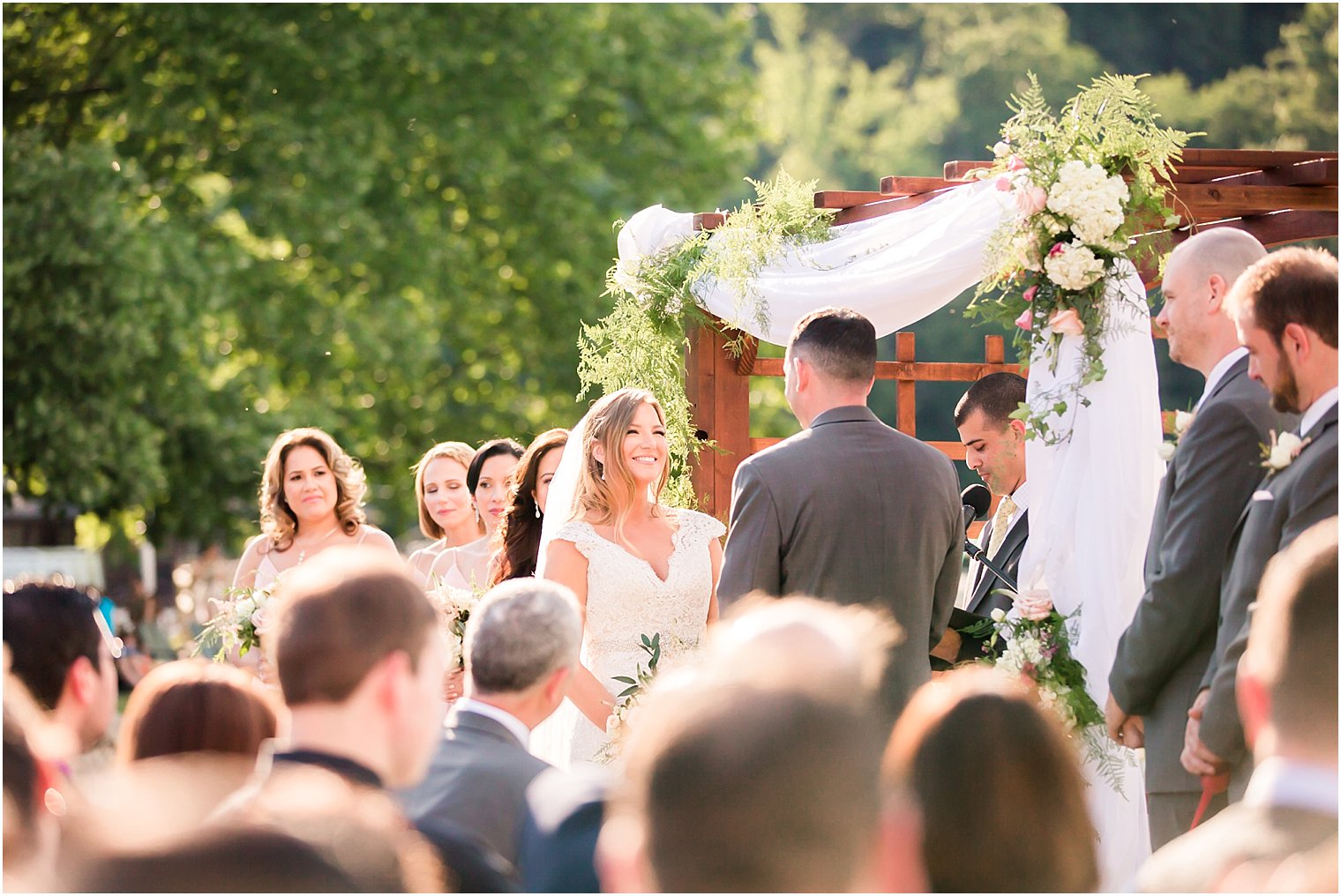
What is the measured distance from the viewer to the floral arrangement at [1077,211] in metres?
4.96

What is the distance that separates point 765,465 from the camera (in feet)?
15.7

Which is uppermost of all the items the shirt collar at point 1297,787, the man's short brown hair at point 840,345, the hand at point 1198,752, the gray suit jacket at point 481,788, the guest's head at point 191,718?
the man's short brown hair at point 840,345

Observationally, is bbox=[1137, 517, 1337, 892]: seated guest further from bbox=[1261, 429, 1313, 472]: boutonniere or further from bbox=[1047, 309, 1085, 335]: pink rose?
bbox=[1047, 309, 1085, 335]: pink rose


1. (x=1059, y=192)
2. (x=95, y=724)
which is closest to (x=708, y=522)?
(x=1059, y=192)

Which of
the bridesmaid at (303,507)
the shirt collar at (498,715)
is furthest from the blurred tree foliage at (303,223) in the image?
the shirt collar at (498,715)

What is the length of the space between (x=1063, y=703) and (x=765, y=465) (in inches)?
52.2

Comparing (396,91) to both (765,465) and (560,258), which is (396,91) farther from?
(765,465)

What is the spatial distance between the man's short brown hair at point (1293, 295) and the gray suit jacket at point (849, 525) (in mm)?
1328

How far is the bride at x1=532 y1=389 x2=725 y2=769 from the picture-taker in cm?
588

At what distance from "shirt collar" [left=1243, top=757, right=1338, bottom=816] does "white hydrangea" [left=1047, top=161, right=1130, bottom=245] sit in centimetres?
290

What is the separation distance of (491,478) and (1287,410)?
15.5 feet

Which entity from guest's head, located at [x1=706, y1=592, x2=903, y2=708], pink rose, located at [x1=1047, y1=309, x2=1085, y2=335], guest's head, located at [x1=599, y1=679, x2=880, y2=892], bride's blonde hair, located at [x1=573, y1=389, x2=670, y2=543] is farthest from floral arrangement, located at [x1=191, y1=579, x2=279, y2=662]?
guest's head, located at [x1=599, y1=679, x2=880, y2=892]

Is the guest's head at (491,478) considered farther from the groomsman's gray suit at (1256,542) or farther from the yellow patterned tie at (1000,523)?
the groomsman's gray suit at (1256,542)

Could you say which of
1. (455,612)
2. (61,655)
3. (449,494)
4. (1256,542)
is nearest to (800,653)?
(61,655)
